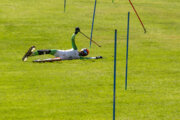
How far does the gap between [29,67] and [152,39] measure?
12.9m

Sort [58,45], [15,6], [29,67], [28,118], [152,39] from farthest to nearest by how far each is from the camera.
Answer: [15,6], [152,39], [58,45], [29,67], [28,118]

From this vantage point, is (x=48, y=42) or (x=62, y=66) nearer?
(x=62, y=66)

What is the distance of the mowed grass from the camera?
22.6 m

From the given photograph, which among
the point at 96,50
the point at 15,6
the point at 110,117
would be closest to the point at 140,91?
the point at 110,117

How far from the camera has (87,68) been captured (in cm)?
2986

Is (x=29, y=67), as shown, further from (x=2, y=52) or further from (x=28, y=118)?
(x=28, y=118)

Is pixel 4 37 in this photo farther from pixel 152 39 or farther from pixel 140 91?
pixel 140 91

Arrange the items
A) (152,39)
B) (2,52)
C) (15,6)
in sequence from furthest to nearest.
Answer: (15,6)
(152,39)
(2,52)

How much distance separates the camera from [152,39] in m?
40.0

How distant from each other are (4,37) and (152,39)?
410 inches

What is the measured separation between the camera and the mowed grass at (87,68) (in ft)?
74.2

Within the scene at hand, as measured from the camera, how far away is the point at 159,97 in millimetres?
24500

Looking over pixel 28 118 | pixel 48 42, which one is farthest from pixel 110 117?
pixel 48 42

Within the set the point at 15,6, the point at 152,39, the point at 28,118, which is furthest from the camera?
the point at 15,6
